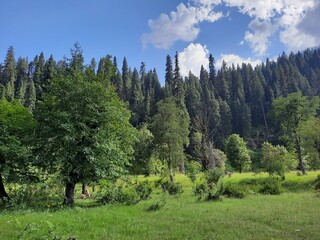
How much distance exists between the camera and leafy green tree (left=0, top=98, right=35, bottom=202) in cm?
2038

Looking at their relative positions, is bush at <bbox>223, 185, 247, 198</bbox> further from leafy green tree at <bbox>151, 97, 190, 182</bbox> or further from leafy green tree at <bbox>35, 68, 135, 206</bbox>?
leafy green tree at <bbox>151, 97, 190, 182</bbox>

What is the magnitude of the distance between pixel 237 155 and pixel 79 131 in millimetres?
56745

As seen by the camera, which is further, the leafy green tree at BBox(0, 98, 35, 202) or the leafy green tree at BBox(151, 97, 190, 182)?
the leafy green tree at BBox(151, 97, 190, 182)

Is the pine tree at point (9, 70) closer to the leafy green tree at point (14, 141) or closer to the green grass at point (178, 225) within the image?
the leafy green tree at point (14, 141)

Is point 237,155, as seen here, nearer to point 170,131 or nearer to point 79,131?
point 170,131

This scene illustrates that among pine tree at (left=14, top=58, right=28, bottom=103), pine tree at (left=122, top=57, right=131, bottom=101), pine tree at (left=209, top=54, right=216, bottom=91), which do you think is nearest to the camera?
pine tree at (left=14, top=58, right=28, bottom=103)

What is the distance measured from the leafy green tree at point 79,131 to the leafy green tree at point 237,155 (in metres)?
53.0

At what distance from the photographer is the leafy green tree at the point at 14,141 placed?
66.8 feet

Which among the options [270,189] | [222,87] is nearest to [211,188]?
[270,189]

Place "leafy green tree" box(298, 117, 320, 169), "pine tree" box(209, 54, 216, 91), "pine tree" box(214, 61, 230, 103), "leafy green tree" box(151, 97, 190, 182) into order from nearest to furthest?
"leafy green tree" box(298, 117, 320, 169), "leafy green tree" box(151, 97, 190, 182), "pine tree" box(214, 61, 230, 103), "pine tree" box(209, 54, 216, 91)

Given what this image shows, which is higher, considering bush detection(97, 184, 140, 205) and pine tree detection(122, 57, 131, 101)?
pine tree detection(122, 57, 131, 101)

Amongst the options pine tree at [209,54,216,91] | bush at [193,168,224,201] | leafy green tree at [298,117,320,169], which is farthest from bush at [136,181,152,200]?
pine tree at [209,54,216,91]

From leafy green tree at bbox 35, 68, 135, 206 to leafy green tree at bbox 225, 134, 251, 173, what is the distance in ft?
174

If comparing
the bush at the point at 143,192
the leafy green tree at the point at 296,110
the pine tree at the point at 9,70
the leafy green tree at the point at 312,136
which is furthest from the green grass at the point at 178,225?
the pine tree at the point at 9,70
